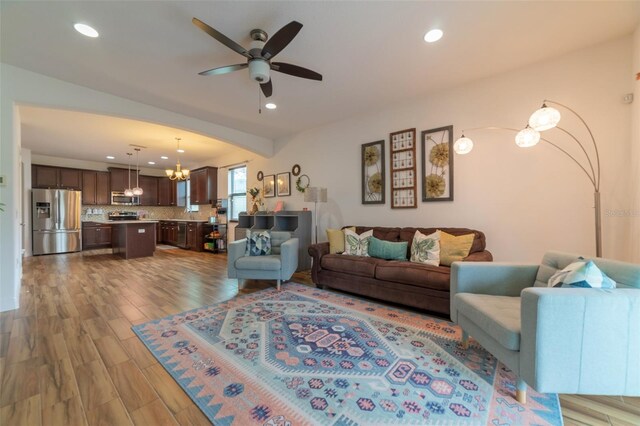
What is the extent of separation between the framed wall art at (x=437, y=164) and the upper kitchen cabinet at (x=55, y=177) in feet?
30.2

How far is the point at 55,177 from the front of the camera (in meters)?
6.71

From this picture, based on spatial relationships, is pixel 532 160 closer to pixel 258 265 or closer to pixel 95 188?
pixel 258 265

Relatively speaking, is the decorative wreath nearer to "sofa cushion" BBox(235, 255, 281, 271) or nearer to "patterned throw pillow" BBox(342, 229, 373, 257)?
"patterned throw pillow" BBox(342, 229, 373, 257)

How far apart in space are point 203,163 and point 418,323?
792 cm

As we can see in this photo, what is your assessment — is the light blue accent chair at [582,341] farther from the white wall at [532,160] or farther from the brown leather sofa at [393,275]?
the white wall at [532,160]

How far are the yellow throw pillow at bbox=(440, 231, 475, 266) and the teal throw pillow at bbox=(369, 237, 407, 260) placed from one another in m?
0.47

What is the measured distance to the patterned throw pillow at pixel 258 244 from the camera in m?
3.67

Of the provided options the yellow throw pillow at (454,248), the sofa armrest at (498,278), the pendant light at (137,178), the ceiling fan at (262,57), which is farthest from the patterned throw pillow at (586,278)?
the pendant light at (137,178)

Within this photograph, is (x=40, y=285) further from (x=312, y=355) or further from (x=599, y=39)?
(x=599, y=39)

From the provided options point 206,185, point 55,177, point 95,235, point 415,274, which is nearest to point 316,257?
point 415,274

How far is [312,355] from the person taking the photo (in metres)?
1.91

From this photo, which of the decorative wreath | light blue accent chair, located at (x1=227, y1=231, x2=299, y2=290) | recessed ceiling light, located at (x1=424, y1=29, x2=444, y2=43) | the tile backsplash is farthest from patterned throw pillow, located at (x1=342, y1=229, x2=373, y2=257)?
the tile backsplash

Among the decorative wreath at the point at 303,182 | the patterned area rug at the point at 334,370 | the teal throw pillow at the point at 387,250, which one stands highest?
the decorative wreath at the point at 303,182

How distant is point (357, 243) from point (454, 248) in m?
1.23
